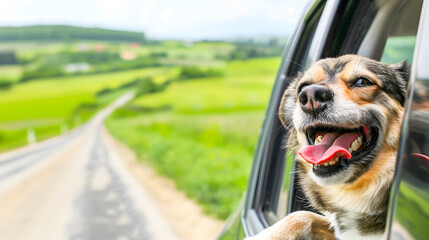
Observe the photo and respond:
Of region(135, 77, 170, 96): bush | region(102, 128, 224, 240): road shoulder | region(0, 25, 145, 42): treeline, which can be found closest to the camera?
region(102, 128, 224, 240): road shoulder

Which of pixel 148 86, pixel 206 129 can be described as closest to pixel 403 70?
pixel 206 129

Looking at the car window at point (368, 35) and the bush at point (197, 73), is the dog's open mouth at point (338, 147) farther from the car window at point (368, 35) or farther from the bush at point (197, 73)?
the bush at point (197, 73)

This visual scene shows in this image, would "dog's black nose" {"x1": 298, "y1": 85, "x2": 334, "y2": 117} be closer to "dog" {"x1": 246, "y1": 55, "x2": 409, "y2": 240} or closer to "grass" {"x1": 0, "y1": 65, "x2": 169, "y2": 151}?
"dog" {"x1": 246, "y1": 55, "x2": 409, "y2": 240}

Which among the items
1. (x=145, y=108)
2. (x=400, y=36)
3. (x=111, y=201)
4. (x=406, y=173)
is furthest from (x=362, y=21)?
(x=145, y=108)

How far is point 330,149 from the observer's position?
3.38 ft

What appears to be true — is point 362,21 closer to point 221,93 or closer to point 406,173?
point 406,173

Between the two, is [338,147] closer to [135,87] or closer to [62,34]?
[135,87]

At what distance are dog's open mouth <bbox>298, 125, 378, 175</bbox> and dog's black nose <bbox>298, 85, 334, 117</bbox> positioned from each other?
1.6 inches

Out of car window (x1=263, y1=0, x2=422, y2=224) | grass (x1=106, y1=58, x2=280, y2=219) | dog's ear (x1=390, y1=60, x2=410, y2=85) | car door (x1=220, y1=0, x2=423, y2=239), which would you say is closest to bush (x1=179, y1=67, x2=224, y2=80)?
grass (x1=106, y1=58, x2=280, y2=219)

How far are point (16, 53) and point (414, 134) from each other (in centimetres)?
2533

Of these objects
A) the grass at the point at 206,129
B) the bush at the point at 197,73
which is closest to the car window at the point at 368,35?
the grass at the point at 206,129

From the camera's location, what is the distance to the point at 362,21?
1249mm

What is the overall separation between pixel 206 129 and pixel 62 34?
13.1 meters

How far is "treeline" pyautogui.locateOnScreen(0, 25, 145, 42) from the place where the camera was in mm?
23734
